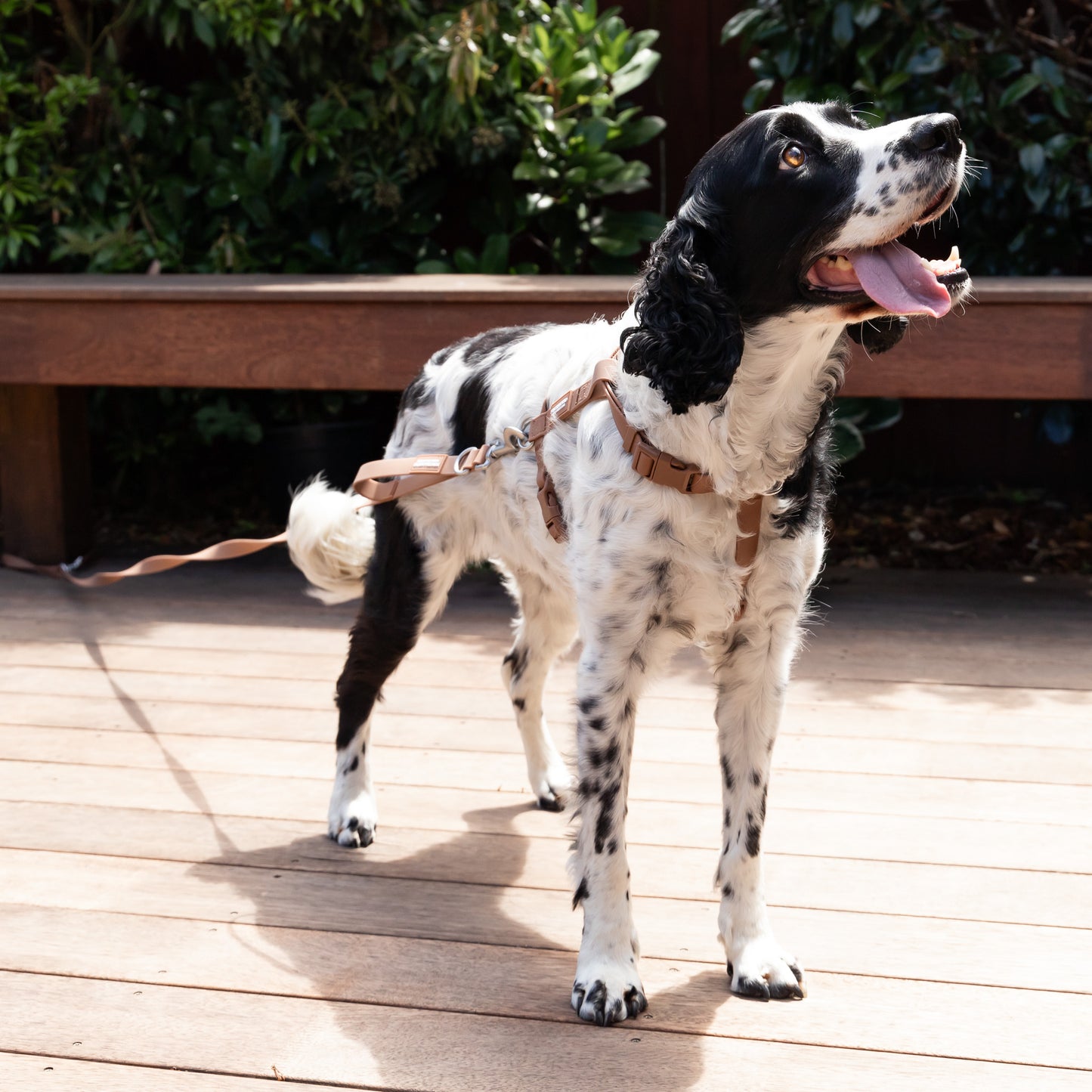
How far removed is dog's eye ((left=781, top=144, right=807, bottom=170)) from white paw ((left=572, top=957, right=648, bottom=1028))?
125 cm

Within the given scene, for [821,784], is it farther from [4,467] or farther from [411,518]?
[4,467]

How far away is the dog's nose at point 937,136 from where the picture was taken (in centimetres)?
175

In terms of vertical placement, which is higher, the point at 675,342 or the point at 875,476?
the point at 675,342

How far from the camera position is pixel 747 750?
2176 mm

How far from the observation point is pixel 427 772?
3.02 metres

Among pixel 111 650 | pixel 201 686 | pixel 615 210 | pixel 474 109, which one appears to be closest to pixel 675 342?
pixel 201 686

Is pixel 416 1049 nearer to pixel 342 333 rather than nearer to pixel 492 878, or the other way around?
pixel 492 878

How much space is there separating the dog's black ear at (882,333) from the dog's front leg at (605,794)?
2.08 ft

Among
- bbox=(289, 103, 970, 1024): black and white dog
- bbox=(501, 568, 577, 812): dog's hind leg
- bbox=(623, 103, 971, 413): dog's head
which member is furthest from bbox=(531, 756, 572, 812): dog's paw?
bbox=(623, 103, 971, 413): dog's head

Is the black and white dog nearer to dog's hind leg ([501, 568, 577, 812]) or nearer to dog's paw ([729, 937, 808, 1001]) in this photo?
dog's paw ([729, 937, 808, 1001])

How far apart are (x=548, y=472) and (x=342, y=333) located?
2.10 m

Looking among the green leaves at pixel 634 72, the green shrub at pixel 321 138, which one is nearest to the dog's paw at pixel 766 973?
the green shrub at pixel 321 138

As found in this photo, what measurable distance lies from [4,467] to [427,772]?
270cm

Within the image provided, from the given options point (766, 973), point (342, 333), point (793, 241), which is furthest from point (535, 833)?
point (342, 333)
